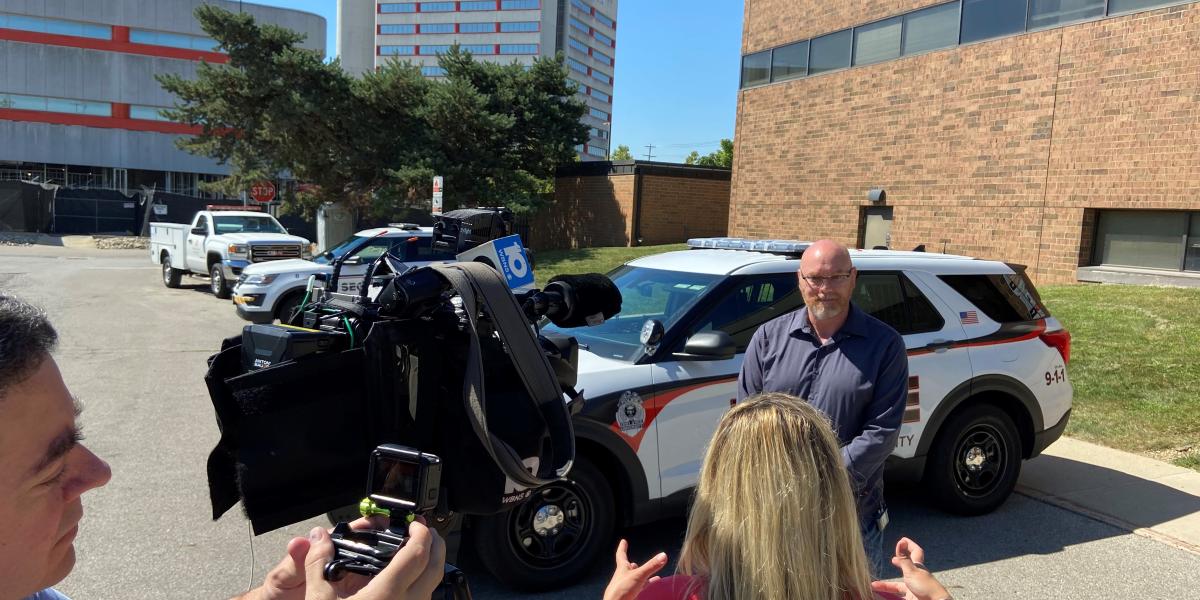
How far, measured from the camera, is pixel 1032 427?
216 inches

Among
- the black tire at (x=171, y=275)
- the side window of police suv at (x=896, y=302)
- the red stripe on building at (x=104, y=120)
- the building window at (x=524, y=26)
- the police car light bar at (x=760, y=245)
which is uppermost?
Answer: the building window at (x=524, y=26)

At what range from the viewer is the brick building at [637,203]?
2550 cm

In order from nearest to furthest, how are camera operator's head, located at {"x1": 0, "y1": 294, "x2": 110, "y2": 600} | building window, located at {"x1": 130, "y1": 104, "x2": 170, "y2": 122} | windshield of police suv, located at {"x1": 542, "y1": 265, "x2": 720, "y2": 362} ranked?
camera operator's head, located at {"x1": 0, "y1": 294, "x2": 110, "y2": 600}
windshield of police suv, located at {"x1": 542, "y1": 265, "x2": 720, "y2": 362}
building window, located at {"x1": 130, "y1": 104, "x2": 170, "y2": 122}

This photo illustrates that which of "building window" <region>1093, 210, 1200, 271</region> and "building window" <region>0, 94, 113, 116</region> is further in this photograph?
"building window" <region>0, 94, 113, 116</region>

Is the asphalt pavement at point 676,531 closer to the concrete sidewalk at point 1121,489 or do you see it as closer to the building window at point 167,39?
the concrete sidewalk at point 1121,489

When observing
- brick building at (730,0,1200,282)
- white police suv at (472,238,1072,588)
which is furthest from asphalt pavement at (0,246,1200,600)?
brick building at (730,0,1200,282)

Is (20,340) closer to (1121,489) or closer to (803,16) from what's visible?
(1121,489)

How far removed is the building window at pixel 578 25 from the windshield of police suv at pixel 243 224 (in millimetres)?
105500

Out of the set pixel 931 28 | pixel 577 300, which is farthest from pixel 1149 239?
pixel 577 300

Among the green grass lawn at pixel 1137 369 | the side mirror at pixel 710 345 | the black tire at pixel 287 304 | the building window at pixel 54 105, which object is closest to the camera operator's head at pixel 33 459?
the side mirror at pixel 710 345

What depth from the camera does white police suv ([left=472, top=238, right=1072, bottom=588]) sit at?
4.14 m

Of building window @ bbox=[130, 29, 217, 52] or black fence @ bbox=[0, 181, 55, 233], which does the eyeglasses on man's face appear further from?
building window @ bbox=[130, 29, 217, 52]

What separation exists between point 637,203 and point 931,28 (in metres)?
10.5

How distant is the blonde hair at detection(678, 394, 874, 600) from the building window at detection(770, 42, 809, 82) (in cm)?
2005
